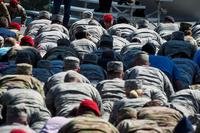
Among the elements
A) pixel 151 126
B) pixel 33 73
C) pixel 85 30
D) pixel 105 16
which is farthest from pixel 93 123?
pixel 105 16

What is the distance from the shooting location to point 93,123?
14.6 meters

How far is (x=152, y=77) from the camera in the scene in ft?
63.3

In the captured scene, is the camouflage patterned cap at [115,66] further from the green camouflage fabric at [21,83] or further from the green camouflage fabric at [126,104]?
the green camouflage fabric at [126,104]

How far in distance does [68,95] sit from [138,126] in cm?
262

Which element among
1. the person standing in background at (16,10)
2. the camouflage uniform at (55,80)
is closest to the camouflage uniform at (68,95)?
the camouflage uniform at (55,80)

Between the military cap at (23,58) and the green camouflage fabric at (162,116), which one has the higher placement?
the green camouflage fabric at (162,116)

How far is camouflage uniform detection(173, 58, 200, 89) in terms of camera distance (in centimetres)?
2041

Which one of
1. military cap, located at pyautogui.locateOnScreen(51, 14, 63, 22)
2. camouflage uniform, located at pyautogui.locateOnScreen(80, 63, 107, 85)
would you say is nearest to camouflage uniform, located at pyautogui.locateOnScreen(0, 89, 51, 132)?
camouflage uniform, located at pyautogui.locateOnScreen(80, 63, 107, 85)

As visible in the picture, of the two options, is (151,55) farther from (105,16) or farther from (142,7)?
(142,7)

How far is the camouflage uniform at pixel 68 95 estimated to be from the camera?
17.4 m

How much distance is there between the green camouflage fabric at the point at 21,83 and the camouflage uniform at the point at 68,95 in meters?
0.38

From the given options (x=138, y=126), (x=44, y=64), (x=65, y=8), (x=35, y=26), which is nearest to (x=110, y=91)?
(x=44, y=64)

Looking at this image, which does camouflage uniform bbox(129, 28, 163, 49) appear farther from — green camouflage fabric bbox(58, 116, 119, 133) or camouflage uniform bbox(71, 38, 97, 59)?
green camouflage fabric bbox(58, 116, 119, 133)

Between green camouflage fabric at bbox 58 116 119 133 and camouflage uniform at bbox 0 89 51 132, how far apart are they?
55.5 inches
